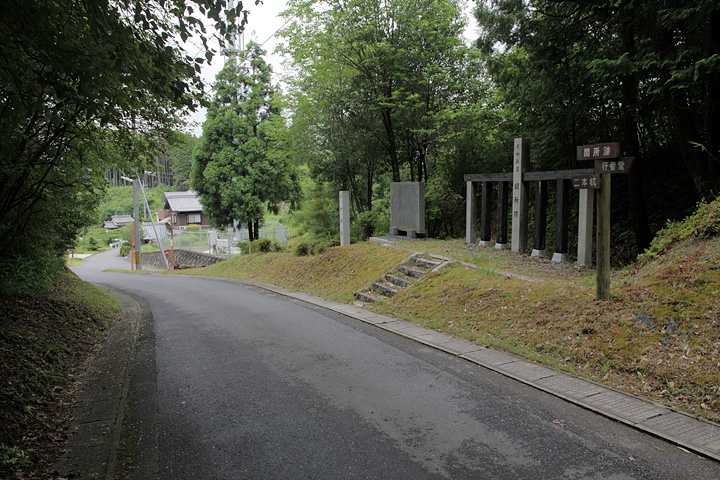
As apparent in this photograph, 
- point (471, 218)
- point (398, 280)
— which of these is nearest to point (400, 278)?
point (398, 280)

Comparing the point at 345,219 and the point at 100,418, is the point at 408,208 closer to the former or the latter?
the point at 345,219

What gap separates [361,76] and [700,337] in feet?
52.2

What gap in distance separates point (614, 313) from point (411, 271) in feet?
18.5

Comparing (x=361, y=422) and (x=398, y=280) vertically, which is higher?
(x=398, y=280)

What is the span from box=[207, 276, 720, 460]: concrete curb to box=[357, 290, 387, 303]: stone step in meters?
2.65

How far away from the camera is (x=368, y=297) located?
11227 mm

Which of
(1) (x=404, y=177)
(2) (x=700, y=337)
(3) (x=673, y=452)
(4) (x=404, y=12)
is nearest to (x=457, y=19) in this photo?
(4) (x=404, y=12)

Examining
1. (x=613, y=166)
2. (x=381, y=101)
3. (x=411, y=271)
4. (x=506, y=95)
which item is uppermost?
(x=381, y=101)

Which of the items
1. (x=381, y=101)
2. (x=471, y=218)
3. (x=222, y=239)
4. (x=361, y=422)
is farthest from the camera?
(x=222, y=239)

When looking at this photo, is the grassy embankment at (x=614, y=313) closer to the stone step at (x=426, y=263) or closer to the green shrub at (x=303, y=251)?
the stone step at (x=426, y=263)

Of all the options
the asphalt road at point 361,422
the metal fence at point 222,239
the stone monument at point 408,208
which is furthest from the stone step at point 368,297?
the metal fence at point 222,239

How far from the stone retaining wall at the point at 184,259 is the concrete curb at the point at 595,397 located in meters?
24.3

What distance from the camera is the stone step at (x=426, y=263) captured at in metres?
11.4

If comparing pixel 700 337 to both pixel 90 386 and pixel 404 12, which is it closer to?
pixel 90 386
